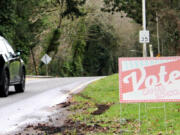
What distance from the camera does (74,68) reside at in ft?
212

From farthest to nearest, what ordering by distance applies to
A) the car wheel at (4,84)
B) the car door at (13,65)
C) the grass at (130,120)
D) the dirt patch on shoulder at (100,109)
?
the car door at (13,65)
the car wheel at (4,84)
the dirt patch on shoulder at (100,109)
the grass at (130,120)

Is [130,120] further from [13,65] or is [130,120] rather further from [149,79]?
[13,65]

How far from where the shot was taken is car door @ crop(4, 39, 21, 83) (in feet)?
52.9

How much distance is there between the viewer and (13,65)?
16.4 meters

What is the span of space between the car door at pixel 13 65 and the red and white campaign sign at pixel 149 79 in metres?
8.48

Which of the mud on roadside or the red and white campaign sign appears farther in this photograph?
the mud on roadside

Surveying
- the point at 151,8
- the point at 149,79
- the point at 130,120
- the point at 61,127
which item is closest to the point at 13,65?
the point at 61,127

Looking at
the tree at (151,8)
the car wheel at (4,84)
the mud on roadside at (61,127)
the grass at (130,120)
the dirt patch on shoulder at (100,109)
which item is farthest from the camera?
the tree at (151,8)

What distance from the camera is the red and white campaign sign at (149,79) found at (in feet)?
26.2

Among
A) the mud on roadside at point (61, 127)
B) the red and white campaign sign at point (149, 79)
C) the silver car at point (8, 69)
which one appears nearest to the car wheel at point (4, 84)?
the silver car at point (8, 69)

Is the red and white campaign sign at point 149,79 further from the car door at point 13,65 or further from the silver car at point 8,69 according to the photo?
the car door at point 13,65

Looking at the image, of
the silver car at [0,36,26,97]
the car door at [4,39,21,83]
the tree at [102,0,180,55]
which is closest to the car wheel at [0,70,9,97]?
the silver car at [0,36,26,97]

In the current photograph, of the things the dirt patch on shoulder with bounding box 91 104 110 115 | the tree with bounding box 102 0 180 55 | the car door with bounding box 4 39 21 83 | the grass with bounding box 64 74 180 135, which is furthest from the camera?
the tree with bounding box 102 0 180 55

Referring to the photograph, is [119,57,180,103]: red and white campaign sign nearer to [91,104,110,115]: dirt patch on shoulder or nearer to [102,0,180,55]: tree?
[91,104,110,115]: dirt patch on shoulder
